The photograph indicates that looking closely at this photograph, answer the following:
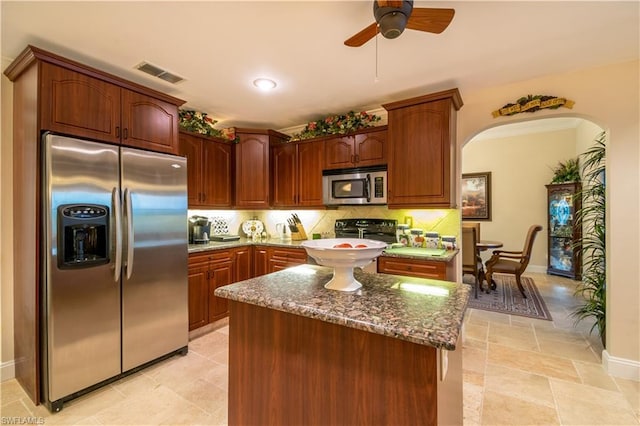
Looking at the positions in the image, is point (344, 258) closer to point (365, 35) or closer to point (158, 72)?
point (365, 35)

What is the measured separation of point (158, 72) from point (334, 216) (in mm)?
2532

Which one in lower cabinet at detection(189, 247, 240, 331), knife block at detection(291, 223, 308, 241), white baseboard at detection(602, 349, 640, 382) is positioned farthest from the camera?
knife block at detection(291, 223, 308, 241)

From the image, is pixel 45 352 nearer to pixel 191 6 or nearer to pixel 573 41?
pixel 191 6

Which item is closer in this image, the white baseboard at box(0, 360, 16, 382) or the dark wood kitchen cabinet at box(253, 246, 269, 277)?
the white baseboard at box(0, 360, 16, 382)

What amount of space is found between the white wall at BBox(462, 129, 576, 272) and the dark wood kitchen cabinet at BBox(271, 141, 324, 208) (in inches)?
181

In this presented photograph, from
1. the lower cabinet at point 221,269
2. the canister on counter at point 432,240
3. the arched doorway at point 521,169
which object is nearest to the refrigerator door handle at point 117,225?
the lower cabinet at point 221,269

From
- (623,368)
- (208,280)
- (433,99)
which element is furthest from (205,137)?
(623,368)

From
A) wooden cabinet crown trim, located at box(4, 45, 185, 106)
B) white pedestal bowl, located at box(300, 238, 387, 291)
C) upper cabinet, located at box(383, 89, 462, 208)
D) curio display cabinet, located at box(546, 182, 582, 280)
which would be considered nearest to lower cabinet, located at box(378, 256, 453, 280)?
upper cabinet, located at box(383, 89, 462, 208)

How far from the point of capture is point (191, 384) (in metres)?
2.26

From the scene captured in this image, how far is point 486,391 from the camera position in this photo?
85.2 inches

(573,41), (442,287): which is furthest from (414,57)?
(442,287)

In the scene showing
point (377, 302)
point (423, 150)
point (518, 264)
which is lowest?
point (518, 264)

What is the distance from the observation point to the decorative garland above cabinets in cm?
258

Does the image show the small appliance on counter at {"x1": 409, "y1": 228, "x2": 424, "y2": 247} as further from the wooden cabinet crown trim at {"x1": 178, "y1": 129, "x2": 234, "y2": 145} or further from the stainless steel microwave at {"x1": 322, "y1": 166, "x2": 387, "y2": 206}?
the wooden cabinet crown trim at {"x1": 178, "y1": 129, "x2": 234, "y2": 145}
